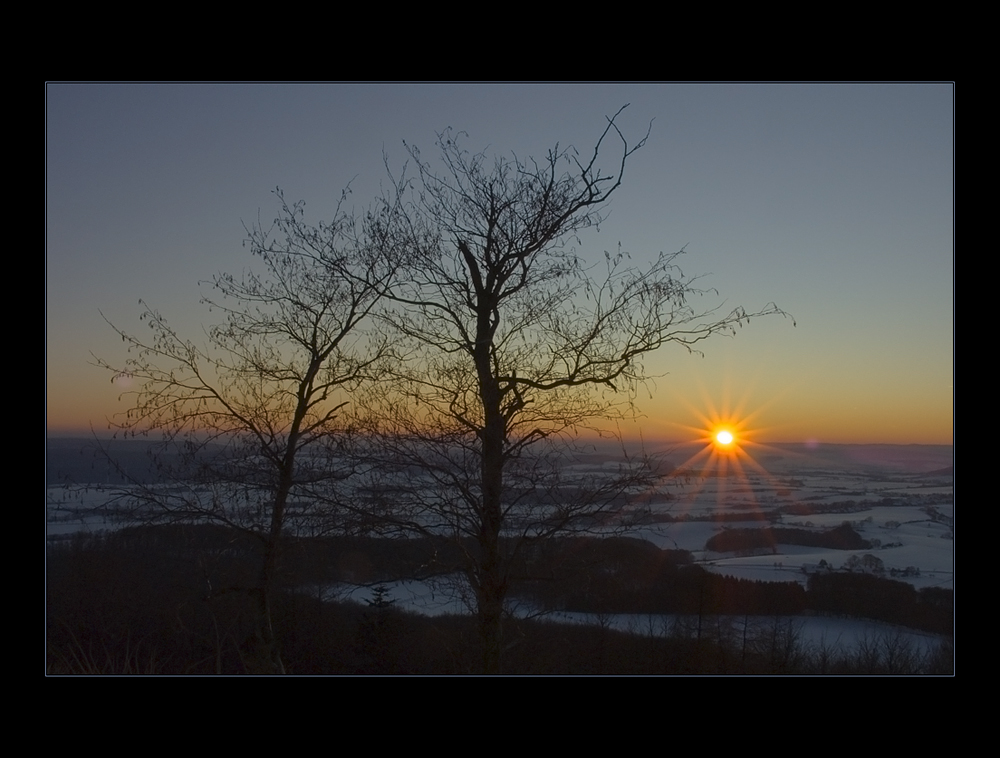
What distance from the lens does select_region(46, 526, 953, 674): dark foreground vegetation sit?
5645 millimetres

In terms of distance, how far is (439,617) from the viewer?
20.4 ft

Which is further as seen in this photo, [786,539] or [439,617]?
[786,539]

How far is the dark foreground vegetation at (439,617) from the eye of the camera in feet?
18.5

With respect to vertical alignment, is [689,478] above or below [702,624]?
above

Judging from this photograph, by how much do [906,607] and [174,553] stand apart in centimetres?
742

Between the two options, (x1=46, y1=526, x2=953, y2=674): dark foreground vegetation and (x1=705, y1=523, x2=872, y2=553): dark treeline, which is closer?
(x1=46, y1=526, x2=953, y2=674): dark foreground vegetation

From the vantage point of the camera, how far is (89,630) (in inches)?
227

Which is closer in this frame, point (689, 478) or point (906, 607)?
point (689, 478)

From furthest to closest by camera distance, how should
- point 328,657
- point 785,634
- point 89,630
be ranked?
1. point 785,634
2. point 328,657
3. point 89,630

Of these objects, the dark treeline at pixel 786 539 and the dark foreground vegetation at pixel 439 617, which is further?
the dark treeline at pixel 786 539

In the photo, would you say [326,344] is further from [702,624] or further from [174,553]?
[702,624]

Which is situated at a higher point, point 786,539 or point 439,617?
point 786,539

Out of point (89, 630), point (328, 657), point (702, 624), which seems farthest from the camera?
point (702, 624)
